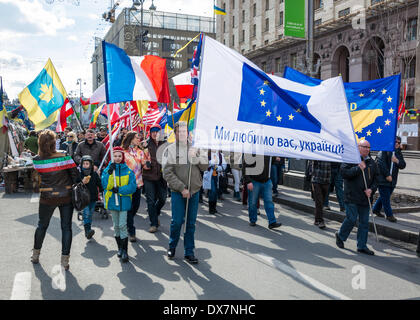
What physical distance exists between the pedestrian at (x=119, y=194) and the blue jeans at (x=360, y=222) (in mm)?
3338

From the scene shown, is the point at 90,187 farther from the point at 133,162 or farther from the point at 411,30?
the point at 411,30

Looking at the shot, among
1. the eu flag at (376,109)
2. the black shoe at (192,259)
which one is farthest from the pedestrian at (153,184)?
the eu flag at (376,109)

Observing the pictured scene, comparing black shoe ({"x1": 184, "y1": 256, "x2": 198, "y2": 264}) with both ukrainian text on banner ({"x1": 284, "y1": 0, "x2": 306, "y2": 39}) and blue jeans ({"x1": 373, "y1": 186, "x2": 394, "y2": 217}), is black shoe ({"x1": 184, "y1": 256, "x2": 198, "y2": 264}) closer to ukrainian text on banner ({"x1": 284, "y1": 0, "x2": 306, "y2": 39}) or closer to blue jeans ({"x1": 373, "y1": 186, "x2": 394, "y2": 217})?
blue jeans ({"x1": 373, "y1": 186, "x2": 394, "y2": 217})

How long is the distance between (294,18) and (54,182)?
31.7 ft

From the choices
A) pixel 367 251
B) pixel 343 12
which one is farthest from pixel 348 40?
pixel 367 251

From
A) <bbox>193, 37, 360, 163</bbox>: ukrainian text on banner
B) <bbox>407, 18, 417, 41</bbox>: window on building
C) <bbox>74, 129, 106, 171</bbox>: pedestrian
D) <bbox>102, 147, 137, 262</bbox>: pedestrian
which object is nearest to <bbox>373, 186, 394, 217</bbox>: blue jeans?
<bbox>193, 37, 360, 163</bbox>: ukrainian text on banner

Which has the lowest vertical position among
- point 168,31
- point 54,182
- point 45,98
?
point 54,182

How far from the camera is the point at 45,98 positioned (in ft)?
33.0

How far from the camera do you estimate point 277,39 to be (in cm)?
4094

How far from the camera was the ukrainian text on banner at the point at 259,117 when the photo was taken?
4.95 metres

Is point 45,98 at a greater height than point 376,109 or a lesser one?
greater

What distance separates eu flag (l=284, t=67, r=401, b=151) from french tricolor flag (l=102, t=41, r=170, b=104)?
2371mm
